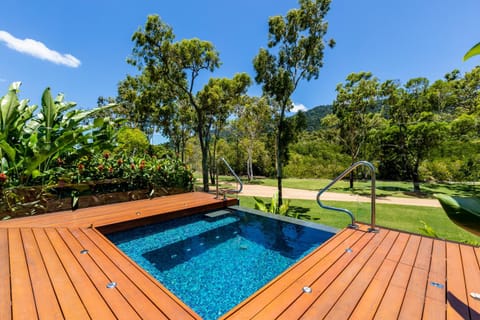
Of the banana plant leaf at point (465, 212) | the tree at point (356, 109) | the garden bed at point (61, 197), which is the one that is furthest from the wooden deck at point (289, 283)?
the tree at point (356, 109)

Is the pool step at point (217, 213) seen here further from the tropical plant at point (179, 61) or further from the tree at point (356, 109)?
the tree at point (356, 109)

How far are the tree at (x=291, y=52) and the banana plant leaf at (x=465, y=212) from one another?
5.41m

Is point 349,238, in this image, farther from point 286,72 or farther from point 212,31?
point 212,31

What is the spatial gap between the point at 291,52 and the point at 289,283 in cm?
688

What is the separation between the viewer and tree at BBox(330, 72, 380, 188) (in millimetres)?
10305

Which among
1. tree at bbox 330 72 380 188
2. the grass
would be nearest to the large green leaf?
the grass

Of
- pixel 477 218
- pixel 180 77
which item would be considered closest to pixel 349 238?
pixel 477 218

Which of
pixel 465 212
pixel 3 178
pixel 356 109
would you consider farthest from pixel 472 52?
pixel 356 109

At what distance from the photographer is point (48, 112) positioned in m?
4.68

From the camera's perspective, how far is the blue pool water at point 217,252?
2658mm

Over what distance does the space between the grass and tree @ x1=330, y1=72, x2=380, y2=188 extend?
3.03 meters

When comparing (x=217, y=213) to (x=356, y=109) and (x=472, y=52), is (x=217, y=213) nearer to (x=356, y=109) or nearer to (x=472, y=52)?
(x=472, y=52)

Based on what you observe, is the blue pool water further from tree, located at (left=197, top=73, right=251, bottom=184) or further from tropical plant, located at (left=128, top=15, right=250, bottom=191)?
tree, located at (left=197, top=73, right=251, bottom=184)

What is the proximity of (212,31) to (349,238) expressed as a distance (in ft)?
32.3
